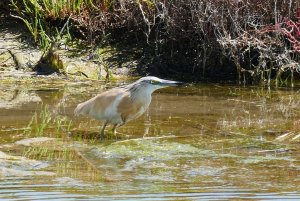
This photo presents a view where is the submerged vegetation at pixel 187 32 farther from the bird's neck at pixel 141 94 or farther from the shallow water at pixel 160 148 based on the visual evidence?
the bird's neck at pixel 141 94

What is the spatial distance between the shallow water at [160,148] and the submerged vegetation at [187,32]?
0.69 meters

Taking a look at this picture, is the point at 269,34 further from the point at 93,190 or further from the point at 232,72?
the point at 93,190

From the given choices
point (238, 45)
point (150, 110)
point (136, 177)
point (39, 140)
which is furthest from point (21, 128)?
point (238, 45)

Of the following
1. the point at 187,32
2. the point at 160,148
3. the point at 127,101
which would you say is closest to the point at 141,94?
the point at 127,101

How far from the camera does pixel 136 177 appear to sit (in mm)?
6441

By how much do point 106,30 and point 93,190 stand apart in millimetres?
7627

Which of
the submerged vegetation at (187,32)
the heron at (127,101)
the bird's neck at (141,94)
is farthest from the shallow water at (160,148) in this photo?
the submerged vegetation at (187,32)

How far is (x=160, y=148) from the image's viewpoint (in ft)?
25.4

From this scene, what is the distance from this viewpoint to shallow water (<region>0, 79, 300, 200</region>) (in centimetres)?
595

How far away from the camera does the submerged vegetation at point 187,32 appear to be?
39.0 ft

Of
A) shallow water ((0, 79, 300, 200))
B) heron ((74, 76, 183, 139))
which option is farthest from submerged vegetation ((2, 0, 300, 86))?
heron ((74, 76, 183, 139))

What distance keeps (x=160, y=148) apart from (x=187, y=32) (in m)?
5.12

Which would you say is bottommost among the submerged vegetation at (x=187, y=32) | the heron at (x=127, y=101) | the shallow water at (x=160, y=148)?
the shallow water at (x=160, y=148)

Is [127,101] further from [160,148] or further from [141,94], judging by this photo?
[160,148]
